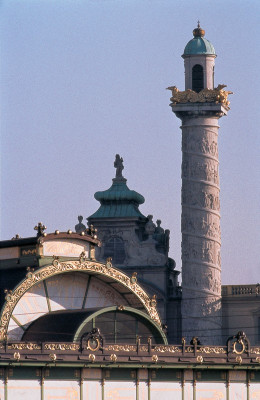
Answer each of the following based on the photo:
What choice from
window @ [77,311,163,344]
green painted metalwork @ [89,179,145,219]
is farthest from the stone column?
window @ [77,311,163,344]

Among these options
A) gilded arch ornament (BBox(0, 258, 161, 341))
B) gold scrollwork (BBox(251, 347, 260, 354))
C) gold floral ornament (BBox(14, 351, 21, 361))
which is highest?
gilded arch ornament (BBox(0, 258, 161, 341))

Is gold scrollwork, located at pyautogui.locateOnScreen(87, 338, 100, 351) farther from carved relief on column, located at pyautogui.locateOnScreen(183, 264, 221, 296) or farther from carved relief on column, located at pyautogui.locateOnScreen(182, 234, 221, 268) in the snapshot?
carved relief on column, located at pyautogui.locateOnScreen(183, 264, 221, 296)

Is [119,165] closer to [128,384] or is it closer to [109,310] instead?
[109,310]

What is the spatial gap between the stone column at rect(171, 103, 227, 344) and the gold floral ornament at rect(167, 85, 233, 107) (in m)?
0.34

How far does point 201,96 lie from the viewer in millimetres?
109500

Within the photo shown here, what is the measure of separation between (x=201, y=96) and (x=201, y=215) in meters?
7.14

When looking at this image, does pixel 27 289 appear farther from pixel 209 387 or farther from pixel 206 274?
pixel 206 274

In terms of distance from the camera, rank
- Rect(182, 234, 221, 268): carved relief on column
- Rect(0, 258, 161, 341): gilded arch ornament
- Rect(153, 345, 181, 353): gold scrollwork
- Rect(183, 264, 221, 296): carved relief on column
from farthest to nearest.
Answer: Rect(183, 264, 221, 296): carved relief on column → Rect(182, 234, 221, 268): carved relief on column → Rect(0, 258, 161, 341): gilded arch ornament → Rect(153, 345, 181, 353): gold scrollwork

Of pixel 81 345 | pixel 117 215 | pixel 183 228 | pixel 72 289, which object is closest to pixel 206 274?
pixel 183 228

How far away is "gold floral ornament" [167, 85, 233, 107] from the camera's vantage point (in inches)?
4299

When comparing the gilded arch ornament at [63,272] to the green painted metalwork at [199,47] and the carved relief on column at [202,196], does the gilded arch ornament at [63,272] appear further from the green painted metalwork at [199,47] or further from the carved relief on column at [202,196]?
the green painted metalwork at [199,47]

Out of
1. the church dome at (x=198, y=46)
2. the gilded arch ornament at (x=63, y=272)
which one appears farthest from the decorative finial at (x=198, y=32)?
the gilded arch ornament at (x=63, y=272)

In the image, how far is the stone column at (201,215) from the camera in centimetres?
10856

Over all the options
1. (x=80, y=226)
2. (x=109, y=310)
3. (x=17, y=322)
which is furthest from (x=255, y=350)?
(x=80, y=226)
